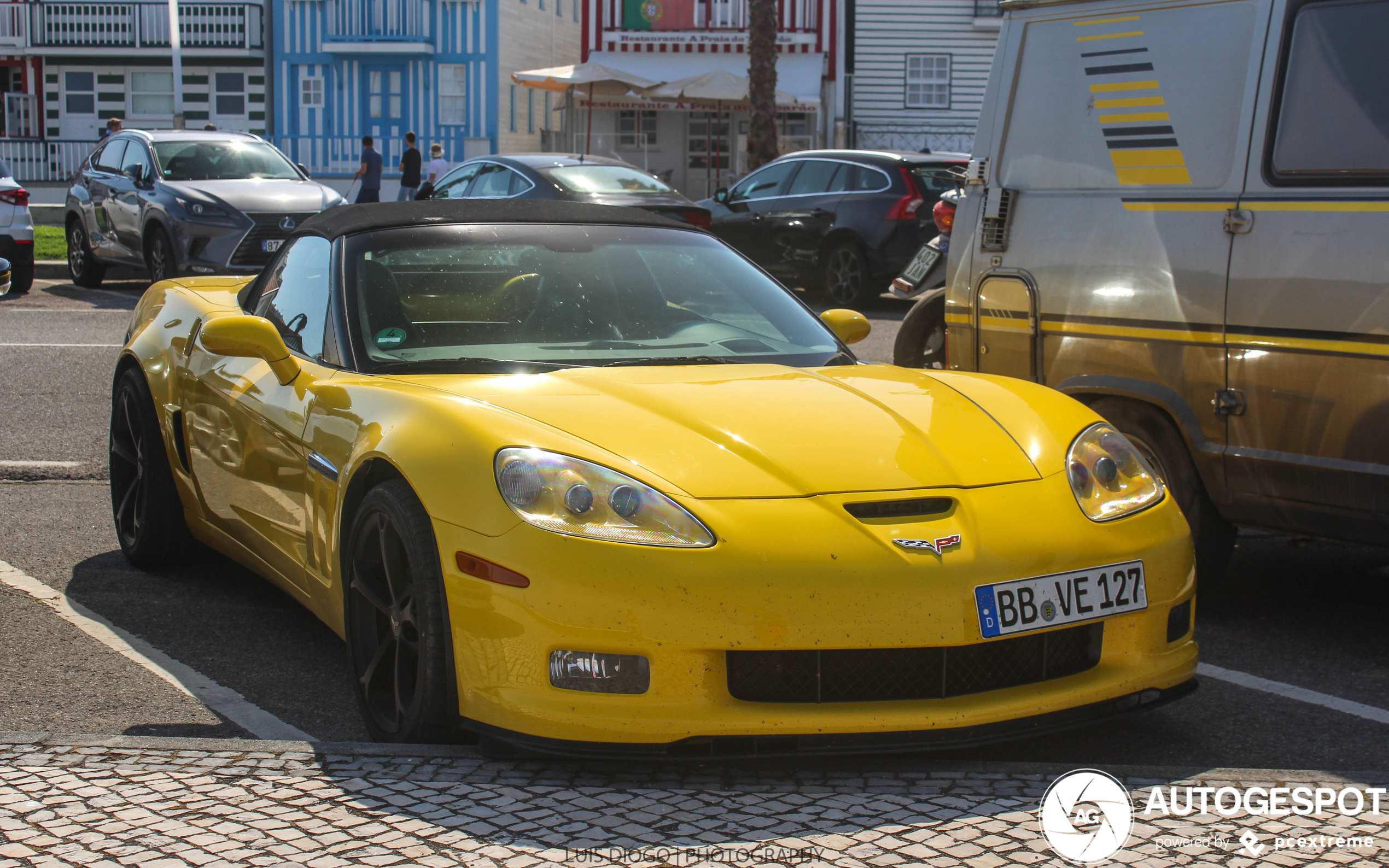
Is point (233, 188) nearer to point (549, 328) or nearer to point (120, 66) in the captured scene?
point (549, 328)

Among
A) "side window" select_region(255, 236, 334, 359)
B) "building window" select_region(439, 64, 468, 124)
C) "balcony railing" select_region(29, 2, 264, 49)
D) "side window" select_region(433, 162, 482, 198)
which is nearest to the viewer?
"side window" select_region(255, 236, 334, 359)

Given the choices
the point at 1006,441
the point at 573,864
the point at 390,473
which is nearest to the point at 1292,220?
the point at 1006,441

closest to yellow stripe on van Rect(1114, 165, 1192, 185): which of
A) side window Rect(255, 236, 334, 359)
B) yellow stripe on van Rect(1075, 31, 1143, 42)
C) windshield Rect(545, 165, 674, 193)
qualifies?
yellow stripe on van Rect(1075, 31, 1143, 42)

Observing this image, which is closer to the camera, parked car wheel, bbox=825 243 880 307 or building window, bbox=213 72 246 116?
parked car wheel, bbox=825 243 880 307

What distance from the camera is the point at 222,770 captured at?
3.18 meters

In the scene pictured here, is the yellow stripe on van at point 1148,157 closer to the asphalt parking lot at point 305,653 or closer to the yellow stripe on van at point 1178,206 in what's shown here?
the yellow stripe on van at point 1178,206

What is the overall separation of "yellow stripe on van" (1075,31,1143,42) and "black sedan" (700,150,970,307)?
8880mm

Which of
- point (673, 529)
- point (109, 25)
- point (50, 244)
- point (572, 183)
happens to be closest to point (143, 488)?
point (673, 529)

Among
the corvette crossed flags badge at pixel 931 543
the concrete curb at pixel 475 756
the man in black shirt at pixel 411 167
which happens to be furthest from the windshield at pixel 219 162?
the corvette crossed flags badge at pixel 931 543

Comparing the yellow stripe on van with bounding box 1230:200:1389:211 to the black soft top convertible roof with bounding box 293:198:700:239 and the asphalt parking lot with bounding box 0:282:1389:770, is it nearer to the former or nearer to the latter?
the asphalt parking lot with bounding box 0:282:1389:770

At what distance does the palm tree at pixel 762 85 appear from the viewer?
989 inches

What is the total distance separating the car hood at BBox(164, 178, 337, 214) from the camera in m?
14.8

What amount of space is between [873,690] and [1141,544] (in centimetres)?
77

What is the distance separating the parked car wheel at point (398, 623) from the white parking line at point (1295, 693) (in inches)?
75.2
